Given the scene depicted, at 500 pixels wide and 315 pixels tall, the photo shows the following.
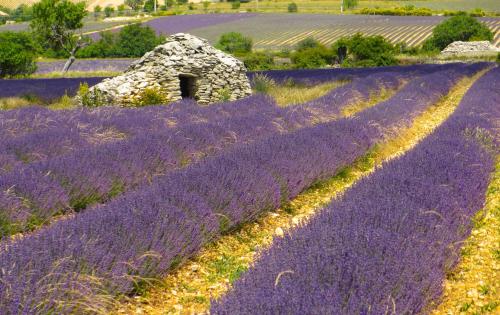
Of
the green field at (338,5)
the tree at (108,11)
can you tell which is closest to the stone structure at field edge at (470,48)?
the green field at (338,5)

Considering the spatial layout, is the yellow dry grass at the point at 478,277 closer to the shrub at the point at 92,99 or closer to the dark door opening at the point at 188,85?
the shrub at the point at 92,99

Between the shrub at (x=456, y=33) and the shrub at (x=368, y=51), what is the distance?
11055 mm

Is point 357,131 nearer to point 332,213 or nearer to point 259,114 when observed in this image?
point 259,114

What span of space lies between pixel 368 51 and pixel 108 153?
27.9 meters

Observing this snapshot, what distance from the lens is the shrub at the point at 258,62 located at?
95.1 ft

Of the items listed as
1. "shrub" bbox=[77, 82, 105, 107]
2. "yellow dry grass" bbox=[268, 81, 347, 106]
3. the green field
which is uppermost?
the green field

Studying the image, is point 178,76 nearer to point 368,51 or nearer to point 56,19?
point 56,19

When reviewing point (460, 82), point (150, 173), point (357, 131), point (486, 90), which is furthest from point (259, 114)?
point (460, 82)

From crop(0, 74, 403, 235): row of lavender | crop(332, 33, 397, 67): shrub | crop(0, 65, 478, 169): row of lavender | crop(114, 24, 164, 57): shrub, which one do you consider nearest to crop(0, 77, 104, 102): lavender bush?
crop(0, 65, 478, 169): row of lavender

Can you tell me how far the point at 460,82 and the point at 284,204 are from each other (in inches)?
521

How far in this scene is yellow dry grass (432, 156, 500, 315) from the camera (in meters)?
2.60

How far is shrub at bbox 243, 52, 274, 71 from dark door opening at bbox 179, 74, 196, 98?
16.4m

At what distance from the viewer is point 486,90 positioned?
398 inches

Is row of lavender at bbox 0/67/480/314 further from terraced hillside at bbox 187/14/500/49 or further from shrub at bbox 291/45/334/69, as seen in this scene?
terraced hillside at bbox 187/14/500/49
